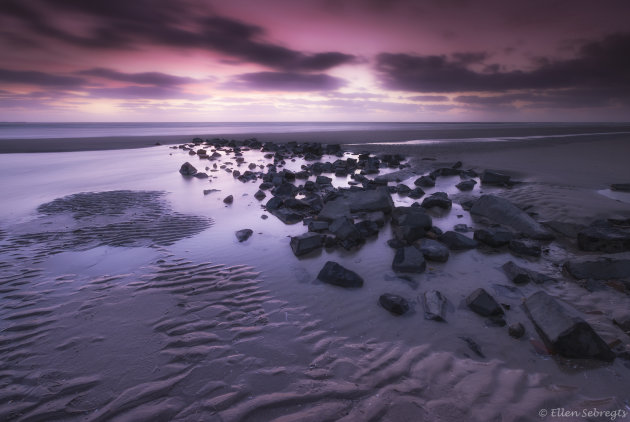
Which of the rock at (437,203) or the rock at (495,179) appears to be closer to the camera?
the rock at (437,203)

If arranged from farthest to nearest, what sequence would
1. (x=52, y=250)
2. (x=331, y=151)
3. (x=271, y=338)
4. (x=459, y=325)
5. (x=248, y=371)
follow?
(x=331, y=151) → (x=52, y=250) → (x=459, y=325) → (x=271, y=338) → (x=248, y=371)

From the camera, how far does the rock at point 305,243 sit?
5.64 metres

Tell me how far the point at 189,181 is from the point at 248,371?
11.3 meters

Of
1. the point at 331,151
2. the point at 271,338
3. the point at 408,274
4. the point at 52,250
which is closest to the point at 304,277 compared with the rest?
the point at 271,338

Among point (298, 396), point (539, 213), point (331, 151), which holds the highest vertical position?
point (331, 151)

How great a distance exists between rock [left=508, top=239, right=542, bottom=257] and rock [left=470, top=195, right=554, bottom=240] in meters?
0.87

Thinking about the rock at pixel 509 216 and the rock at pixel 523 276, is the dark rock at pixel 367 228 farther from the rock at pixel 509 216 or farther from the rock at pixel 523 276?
the rock at pixel 509 216

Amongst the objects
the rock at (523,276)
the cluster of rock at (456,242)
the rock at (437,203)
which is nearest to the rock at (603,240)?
the cluster of rock at (456,242)

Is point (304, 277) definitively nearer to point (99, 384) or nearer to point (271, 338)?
point (271, 338)

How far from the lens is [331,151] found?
23.1 metres

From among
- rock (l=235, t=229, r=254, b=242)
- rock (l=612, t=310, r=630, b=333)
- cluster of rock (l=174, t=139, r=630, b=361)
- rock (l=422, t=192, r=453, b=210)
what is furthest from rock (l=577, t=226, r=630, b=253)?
rock (l=235, t=229, r=254, b=242)

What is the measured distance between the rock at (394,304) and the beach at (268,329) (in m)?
0.08

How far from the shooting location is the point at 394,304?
3850mm

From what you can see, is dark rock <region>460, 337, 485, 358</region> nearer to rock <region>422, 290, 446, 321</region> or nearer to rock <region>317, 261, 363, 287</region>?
rock <region>422, 290, 446, 321</region>
